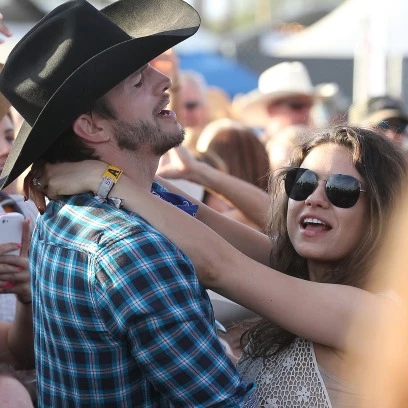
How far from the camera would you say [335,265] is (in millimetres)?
2523

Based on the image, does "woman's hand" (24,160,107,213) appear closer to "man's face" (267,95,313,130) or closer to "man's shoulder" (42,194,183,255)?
"man's shoulder" (42,194,183,255)

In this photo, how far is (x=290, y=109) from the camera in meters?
7.92

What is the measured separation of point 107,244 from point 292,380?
2.38ft

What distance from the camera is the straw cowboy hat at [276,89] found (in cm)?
798

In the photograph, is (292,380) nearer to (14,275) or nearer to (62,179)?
(62,179)

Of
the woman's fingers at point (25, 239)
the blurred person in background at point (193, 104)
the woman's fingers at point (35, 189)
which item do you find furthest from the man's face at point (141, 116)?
the blurred person in background at point (193, 104)

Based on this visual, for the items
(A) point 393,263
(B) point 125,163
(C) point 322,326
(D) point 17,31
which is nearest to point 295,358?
(C) point 322,326

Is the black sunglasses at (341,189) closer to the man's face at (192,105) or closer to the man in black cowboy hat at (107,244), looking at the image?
the man in black cowboy hat at (107,244)

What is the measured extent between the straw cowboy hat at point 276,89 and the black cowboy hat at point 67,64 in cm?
577

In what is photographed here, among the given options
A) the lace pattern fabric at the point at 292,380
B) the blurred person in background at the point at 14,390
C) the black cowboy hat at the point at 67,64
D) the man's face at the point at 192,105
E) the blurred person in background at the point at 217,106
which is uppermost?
the black cowboy hat at the point at 67,64

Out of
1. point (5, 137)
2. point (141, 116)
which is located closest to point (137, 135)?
point (141, 116)

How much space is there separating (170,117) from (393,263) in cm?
77

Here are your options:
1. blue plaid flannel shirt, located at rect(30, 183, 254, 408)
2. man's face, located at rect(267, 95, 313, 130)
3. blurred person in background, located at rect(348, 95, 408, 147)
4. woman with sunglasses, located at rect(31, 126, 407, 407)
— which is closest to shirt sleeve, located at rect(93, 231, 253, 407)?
blue plaid flannel shirt, located at rect(30, 183, 254, 408)

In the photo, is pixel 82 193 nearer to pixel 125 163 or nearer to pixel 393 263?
pixel 125 163
